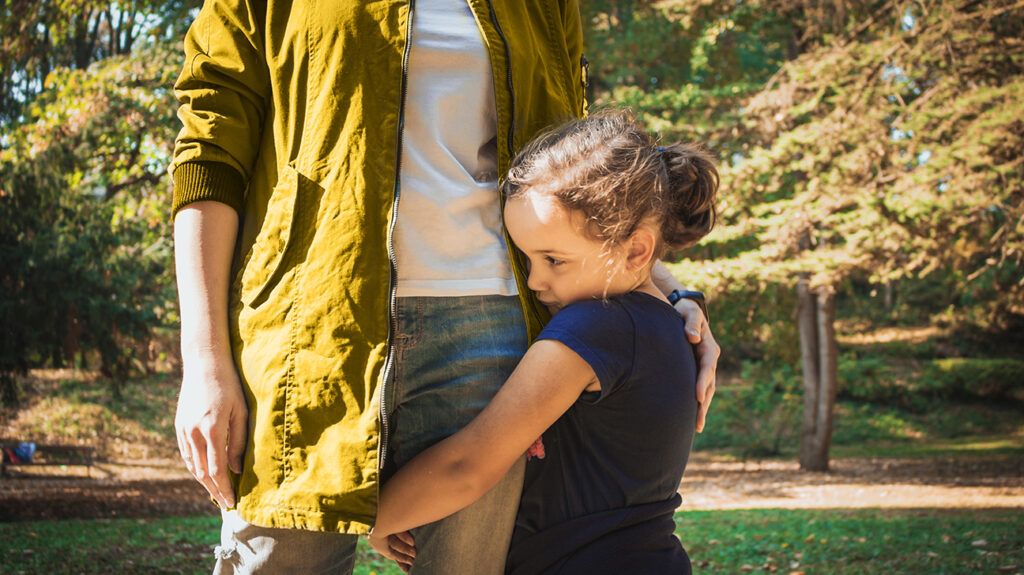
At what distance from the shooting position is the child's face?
1569 mm

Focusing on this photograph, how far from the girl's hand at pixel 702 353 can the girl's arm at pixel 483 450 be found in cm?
36

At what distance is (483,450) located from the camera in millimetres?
1467

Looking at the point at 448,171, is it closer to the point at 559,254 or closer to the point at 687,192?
the point at 559,254

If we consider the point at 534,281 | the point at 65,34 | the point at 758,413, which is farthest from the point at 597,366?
the point at 758,413

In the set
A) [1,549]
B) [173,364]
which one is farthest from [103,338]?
[1,549]

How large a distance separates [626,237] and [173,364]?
8.76m

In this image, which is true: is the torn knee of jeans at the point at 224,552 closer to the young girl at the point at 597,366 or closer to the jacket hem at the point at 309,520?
the jacket hem at the point at 309,520

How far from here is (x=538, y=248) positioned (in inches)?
62.4

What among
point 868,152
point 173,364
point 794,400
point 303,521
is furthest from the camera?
point 794,400

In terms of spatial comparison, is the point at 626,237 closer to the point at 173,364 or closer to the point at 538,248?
the point at 538,248

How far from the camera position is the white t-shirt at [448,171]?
1.50 metres

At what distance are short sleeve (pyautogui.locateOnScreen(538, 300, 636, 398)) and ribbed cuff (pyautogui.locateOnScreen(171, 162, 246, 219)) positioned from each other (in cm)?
59

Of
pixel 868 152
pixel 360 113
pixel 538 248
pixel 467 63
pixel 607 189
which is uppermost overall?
pixel 868 152

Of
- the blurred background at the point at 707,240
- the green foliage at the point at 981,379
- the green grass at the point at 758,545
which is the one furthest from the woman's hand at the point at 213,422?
the green foliage at the point at 981,379
